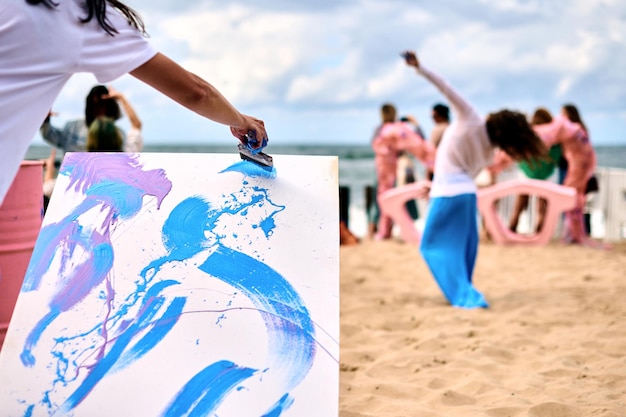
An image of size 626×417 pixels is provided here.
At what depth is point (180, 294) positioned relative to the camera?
211cm

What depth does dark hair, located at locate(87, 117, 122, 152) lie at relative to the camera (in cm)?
459

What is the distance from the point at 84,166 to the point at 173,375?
34.5 inches

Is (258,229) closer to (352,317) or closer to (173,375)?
(173,375)

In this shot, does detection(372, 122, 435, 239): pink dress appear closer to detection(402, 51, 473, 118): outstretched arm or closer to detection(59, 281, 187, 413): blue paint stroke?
detection(402, 51, 473, 118): outstretched arm

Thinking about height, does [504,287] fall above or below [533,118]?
below

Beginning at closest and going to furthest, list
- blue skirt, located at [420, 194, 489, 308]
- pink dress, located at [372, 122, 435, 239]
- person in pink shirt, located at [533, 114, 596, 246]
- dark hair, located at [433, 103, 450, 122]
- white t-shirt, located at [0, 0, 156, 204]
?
white t-shirt, located at [0, 0, 156, 204] → blue skirt, located at [420, 194, 489, 308] → dark hair, located at [433, 103, 450, 122] → person in pink shirt, located at [533, 114, 596, 246] → pink dress, located at [372, 122, 435, 239]

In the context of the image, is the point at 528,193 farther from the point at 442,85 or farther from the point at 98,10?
the point at 98,10

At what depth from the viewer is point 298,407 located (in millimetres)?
1903

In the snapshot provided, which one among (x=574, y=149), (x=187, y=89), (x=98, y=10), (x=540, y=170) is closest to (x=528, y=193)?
(x=540, y=170)

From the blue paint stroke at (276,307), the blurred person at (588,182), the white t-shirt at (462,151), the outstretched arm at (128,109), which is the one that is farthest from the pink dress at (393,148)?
the blue paint stroke at (276,307)

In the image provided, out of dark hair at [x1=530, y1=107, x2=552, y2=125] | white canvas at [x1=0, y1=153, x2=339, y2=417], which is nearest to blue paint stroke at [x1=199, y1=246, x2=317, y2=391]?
white canvas at [x1=0, y1=153, x2=339, y2=417]

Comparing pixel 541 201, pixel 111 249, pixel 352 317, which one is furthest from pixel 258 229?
pixel 541 201

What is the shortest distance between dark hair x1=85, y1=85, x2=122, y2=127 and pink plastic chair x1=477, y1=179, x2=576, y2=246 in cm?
437

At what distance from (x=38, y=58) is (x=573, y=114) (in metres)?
7.41
